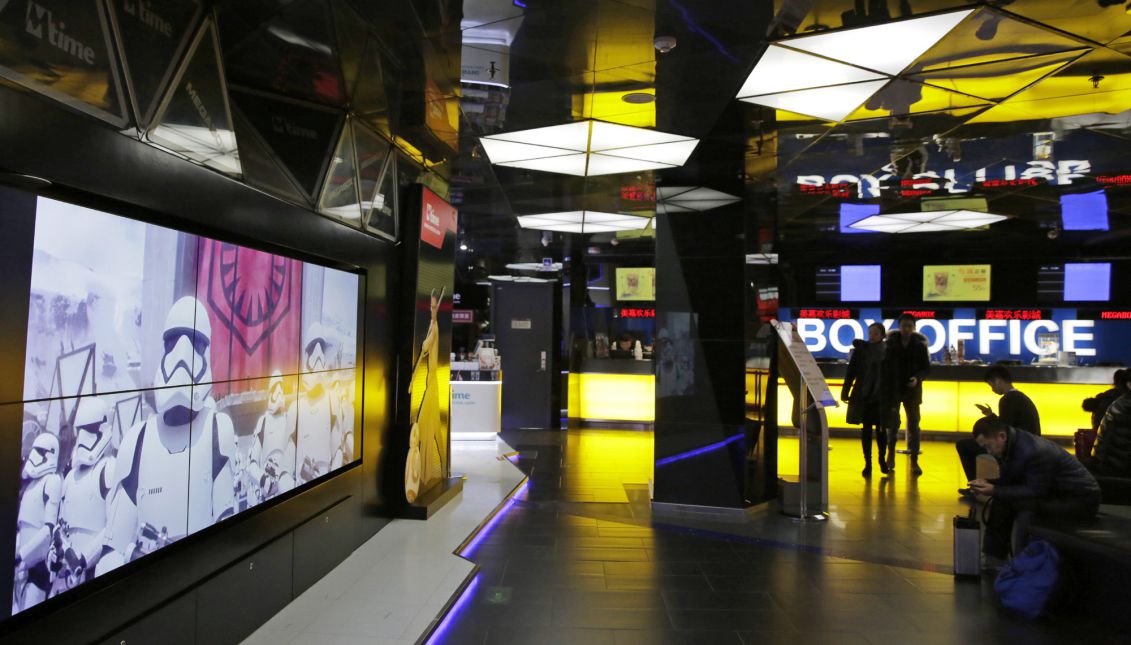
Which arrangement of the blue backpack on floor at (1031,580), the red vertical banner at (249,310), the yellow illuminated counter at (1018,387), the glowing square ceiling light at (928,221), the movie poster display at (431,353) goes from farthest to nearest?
1. the yellow illuminated counter at (1018,387)
2. the glowing square ceiling light at (928,221)
3. the movie poster display at (431,353)
4. the blue backpack on floor at (1031,580)
5. the red vertical banner at (249,310)

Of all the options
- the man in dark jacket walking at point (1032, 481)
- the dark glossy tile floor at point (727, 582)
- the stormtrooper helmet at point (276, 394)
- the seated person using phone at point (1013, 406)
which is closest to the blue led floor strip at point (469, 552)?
the dark glossy tile floor at point (727, 582)

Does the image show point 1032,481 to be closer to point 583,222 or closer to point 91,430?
point 91,430

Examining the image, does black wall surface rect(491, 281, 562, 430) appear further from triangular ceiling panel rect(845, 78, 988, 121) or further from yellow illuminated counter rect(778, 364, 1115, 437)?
triangular ceiling panel rect(845, 78, 988, 121)

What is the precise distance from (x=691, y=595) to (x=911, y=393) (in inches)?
231

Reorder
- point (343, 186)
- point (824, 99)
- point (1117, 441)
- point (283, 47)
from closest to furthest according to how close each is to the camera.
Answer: point (283, 47) < point (343, 186) < point (824, 99) < point (1117, 441)

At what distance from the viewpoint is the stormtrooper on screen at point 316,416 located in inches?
163

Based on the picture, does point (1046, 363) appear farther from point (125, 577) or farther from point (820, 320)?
point (125, 577)

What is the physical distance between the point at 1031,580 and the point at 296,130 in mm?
5100

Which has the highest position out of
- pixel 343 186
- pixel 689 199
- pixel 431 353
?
pixel 689 199

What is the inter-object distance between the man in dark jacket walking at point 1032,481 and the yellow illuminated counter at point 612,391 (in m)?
8.18

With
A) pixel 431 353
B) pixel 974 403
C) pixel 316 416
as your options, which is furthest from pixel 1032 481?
pixel 974 403

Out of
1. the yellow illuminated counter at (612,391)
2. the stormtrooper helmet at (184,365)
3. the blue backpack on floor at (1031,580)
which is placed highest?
the stormtrooper helmet at (184,365)

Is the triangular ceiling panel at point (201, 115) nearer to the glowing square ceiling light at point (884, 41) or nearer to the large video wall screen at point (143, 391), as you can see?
the large video wall screen at point (143, 391)

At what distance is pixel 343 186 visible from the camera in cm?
470
